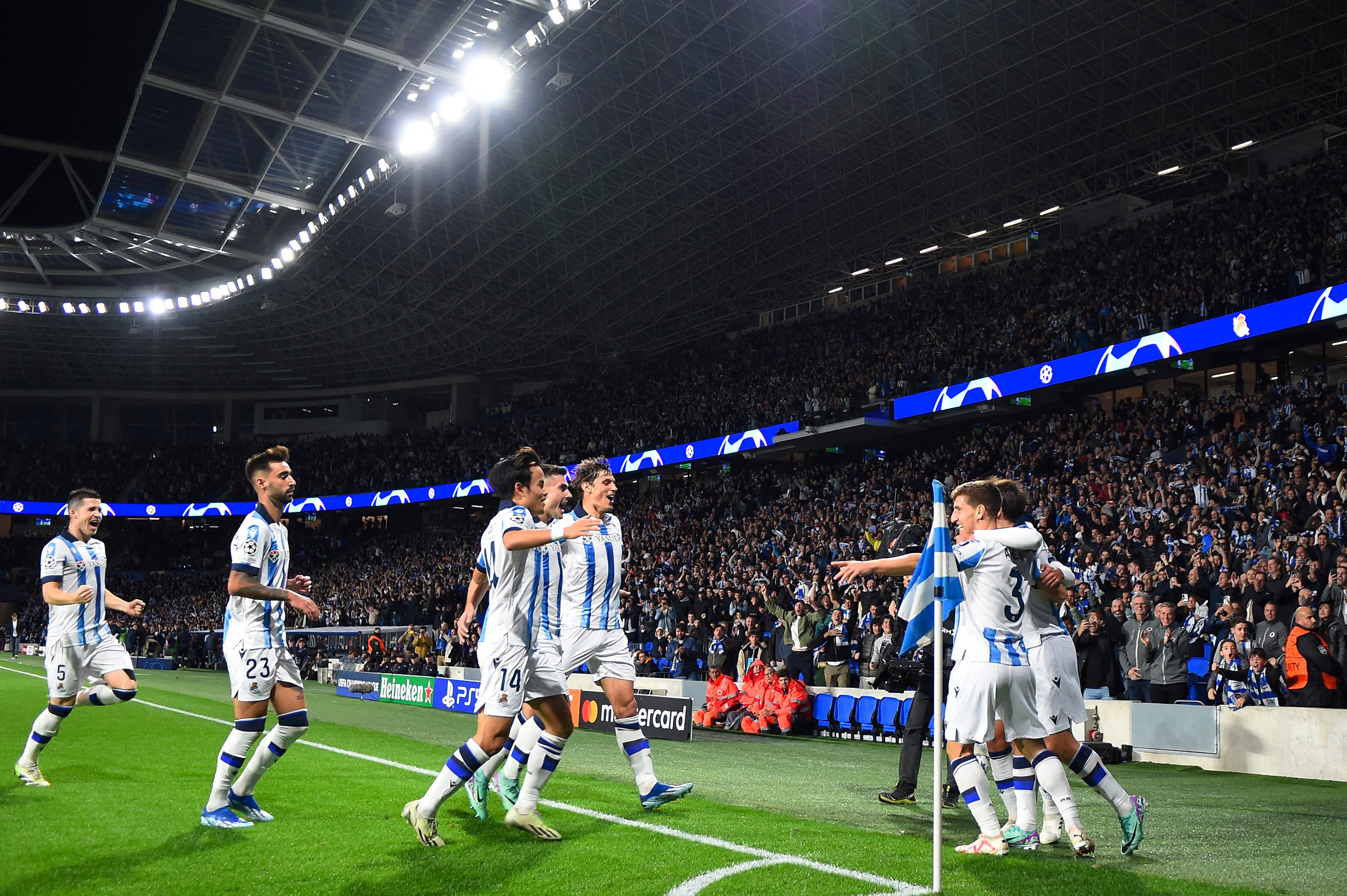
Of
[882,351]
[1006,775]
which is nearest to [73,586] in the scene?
[1006,775]

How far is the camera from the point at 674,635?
2341cm

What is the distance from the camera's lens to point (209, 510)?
5262 centimetres

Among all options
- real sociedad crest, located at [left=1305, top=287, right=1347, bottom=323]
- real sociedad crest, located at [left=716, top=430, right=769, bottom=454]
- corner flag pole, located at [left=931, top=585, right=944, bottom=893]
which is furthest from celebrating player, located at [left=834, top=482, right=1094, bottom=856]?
real sociedad crest, located at [left=716, top=430, right=769, bottom=454]

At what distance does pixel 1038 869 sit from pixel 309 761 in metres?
7.38

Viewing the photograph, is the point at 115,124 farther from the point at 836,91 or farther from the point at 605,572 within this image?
the point at 605,572

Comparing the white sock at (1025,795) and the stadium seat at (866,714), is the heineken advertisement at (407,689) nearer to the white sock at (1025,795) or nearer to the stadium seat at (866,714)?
the stadium seat at (866,714)

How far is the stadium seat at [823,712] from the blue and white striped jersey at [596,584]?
386 inches

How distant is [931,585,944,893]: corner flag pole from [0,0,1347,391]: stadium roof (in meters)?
18.5

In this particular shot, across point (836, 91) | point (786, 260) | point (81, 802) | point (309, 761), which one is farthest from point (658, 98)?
point (81, 802)

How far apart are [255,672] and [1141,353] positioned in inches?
857

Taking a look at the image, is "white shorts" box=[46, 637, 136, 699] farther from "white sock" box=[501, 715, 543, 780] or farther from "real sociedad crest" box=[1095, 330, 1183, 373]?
"real sociedad crest" box=[1095, 330, 1183, 373]

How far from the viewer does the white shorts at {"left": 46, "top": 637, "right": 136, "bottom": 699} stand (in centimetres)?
846

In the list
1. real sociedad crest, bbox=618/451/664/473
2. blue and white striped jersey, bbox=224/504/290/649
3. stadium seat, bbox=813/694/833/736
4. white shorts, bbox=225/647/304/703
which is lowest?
stadium seat, bbox=813/694/833/736

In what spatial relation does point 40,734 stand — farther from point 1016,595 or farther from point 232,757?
point 1016,595
